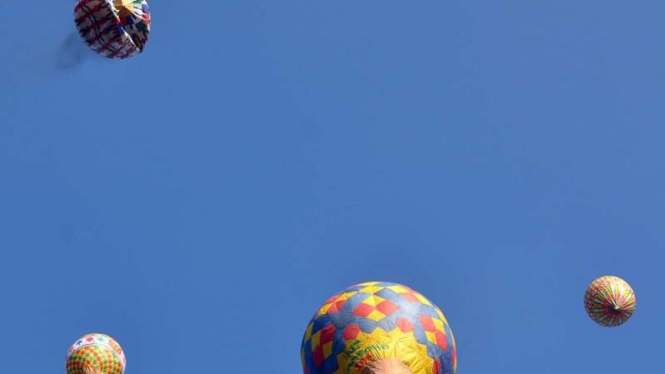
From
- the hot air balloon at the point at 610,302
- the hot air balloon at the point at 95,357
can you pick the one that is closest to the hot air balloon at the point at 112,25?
the hot air balloon at the point at 95,357

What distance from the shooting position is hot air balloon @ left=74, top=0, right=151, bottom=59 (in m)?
26.4

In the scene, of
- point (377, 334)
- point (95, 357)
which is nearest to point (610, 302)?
point (95, 357)

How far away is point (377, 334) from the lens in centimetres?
2236

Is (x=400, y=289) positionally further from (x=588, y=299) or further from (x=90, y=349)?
(x=588, y=299)

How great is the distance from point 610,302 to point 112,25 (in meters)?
19.9

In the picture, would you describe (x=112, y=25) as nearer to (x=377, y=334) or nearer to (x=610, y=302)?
(x=377, y=334)

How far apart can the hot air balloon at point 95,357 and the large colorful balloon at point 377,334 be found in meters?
11.4

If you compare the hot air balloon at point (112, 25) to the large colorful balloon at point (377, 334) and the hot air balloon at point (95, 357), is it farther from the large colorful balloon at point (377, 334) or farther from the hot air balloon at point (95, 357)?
the hot air balloon at point (95, 357)

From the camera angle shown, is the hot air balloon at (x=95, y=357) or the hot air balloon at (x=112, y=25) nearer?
the hot air balloon at (x=112, y=25)

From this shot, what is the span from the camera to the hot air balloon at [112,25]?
26.4 m

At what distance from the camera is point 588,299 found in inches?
1528

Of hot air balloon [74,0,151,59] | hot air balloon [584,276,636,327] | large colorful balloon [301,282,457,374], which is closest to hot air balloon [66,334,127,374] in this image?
hot air balloon [74,0,151,59]

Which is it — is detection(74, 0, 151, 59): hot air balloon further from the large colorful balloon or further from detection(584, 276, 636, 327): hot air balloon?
detection(584, 276, 636, 327): hot air balloon

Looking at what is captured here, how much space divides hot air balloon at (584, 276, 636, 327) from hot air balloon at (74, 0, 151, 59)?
18.8 metres
